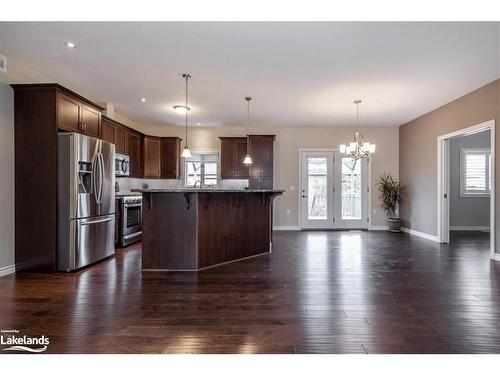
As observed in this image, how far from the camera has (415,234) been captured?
6.77 m

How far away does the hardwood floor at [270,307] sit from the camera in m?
2.01

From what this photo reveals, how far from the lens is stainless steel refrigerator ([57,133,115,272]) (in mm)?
3699

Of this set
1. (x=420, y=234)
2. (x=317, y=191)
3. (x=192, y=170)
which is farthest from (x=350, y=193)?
(x=192, y=170)

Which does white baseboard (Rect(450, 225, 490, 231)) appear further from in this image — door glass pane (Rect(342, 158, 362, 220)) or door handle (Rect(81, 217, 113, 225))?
door handle (Rect(81, 217, 113, 225))

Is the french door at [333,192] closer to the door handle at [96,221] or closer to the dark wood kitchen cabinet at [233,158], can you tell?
the dark wood kitchen cabinet at [233,158]

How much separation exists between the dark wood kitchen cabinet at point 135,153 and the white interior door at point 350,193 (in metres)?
4.83

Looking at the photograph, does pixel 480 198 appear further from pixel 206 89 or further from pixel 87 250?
pixel 87 250

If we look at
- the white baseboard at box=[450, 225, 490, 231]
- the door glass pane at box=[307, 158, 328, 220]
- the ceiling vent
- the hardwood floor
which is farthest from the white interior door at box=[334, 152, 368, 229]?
the ceiling vent

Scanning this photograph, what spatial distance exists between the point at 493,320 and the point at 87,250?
437cm

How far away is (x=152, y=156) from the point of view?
7.10 m

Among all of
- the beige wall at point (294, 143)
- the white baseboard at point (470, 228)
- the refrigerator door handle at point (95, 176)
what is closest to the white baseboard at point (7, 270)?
the refrigerator door handle at point (95, 176)

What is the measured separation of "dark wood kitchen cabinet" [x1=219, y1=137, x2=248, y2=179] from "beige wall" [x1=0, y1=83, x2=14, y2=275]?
423 cm

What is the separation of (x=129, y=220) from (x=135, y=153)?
1.74 metres
